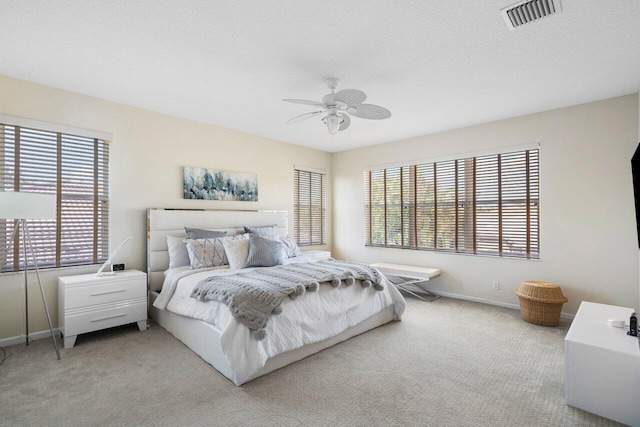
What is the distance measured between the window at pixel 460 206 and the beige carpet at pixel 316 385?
4.89 ft

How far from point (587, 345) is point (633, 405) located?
369mm

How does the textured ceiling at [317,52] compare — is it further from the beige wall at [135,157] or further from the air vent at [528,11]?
the beige wall at [135,157]

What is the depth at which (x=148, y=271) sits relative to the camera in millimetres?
3867

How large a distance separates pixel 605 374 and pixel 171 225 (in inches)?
170

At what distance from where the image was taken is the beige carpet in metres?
2.04

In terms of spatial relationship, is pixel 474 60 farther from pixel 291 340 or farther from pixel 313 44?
pixel 291 340

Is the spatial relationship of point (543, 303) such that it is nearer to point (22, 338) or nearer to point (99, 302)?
point (99, 302)

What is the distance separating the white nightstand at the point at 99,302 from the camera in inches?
120

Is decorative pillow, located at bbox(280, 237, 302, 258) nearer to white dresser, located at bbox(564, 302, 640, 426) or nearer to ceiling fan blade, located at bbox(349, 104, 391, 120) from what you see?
ceiling fan blade, located at bbox(349, 104, 391, 120)

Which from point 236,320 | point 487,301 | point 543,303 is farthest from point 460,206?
point 236,320

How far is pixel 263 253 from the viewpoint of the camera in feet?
12.6

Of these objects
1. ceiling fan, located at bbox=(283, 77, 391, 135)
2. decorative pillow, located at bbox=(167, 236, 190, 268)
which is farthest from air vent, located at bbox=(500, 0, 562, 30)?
decorative pillow, located at bbox=(167, 236, 190, 268)

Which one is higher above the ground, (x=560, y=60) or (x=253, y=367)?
(x=560, y=60)

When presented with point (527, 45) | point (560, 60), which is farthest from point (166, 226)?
point (560, 60)
